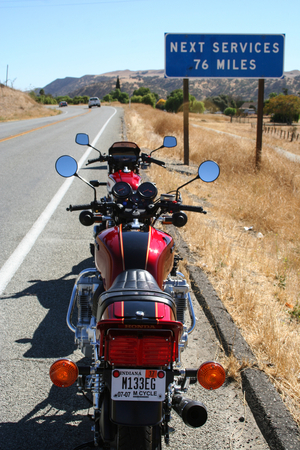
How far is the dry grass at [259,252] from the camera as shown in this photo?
3.22 meters

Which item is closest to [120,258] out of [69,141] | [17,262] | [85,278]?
[85,278]

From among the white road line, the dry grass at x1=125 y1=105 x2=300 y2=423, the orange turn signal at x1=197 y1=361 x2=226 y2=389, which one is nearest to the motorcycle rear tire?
the orange turn signal at x1=197 y1=361 x2=226 y2=389

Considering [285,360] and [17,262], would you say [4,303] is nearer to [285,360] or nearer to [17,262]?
[17,262]

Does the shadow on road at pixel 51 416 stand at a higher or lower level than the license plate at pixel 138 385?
lower

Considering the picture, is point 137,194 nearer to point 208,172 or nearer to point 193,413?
point 208,172

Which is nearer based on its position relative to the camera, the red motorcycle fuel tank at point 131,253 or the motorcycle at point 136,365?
the motorcycle at point 136,365

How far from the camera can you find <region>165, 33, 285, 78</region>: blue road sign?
1191 centimetres

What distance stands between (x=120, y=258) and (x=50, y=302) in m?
2.12

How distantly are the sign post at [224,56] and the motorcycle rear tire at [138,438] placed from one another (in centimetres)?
1131

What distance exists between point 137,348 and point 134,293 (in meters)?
0.25

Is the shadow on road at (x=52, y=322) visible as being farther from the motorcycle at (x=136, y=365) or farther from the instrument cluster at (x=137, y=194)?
the instrument cluster at (x=137, y=194)

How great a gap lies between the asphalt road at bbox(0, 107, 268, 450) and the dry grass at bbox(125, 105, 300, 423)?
383 millimetres

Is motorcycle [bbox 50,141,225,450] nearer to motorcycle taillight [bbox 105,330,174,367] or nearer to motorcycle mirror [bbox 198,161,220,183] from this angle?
motorcycle taillight [bbox 105,330,174,367]

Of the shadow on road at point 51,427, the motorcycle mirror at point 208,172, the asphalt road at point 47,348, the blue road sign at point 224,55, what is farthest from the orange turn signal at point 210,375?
the blue road sign at point 224,55
